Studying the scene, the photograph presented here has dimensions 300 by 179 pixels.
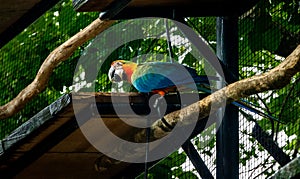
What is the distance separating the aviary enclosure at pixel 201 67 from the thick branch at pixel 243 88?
1.76ft

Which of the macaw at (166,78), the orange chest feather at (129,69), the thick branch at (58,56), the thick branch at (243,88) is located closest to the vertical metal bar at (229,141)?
the macaw at (166,78)

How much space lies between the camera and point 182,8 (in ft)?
13.9

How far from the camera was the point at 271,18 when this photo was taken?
5840 mm

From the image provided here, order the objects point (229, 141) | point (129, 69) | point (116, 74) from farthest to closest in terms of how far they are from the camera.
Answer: point (116, 74)
point (129, 69)
point (229, 141)

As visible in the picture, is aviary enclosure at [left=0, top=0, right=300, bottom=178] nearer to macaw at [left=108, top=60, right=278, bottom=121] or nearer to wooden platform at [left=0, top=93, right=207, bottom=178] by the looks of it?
macaw at [left=108, top=60, right=278, bottom=121]

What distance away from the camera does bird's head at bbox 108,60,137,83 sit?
16.0ft

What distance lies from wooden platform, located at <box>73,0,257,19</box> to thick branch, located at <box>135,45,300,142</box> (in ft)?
1.85

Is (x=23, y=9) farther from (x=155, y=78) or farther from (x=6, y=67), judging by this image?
(x=6, y=67)

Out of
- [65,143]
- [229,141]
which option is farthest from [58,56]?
[229,141]

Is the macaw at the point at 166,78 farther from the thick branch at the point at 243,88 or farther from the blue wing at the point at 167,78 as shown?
the thick branch at the point at 243,88

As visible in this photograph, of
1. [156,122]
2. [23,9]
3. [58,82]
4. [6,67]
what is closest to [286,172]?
[156,122]

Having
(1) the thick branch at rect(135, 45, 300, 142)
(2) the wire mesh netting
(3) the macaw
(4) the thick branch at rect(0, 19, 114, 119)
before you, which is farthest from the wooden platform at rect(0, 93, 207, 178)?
(2) the wire mesh netting

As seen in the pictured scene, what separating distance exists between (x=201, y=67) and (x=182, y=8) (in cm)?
232

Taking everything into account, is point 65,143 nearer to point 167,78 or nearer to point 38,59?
point 167,78
